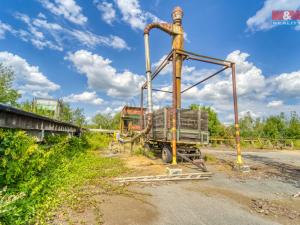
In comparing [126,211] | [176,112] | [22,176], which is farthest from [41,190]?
[176,112]

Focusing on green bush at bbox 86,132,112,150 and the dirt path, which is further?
green bush at bbox 86,132,112,150

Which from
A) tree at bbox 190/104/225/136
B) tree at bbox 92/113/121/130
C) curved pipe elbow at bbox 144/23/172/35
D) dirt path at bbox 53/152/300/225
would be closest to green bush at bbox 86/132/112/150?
curved pipe elbow at bbox 144/23/172/35

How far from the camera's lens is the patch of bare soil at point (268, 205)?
3650 millimetres

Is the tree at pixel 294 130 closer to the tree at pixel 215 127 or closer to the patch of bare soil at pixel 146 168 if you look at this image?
the tree at pixel 215 127

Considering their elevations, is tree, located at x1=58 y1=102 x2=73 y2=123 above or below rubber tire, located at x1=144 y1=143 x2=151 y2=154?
above

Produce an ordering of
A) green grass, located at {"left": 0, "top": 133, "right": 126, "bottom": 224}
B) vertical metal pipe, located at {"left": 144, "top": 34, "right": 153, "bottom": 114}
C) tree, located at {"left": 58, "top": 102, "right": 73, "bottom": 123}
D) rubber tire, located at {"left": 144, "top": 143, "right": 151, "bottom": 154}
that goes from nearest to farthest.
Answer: green grass, located at {"left": 0, "top": 133, "right": 126, "bottom": 224} → vertical metal pipe, located at {"left": 144, "top": 34, "right": 153, "bottom": 114} → rubber tire, located at {"left": 144, "top": 143, "right": 151, "bottom": 154} → tree, located at {"left": 58, "top": 102, "right": 73, "bottom": 123}

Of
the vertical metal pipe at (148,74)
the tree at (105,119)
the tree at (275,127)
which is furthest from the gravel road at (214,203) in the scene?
the tree at (105,119)

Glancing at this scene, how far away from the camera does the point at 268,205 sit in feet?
13.8

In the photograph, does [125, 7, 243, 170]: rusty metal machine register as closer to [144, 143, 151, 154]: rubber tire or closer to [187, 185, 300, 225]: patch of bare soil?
[144, 143, 151, 154]: rubber tire

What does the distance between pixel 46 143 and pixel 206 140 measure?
6.65 metres

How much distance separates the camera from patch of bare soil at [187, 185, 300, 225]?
3.65 metres

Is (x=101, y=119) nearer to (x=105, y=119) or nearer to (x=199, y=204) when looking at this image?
(x=105, y=119)

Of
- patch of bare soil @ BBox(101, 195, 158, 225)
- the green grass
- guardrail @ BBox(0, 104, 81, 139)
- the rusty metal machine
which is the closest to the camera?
the green grass

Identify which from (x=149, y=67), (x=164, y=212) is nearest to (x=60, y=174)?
(x=164, y=212)
